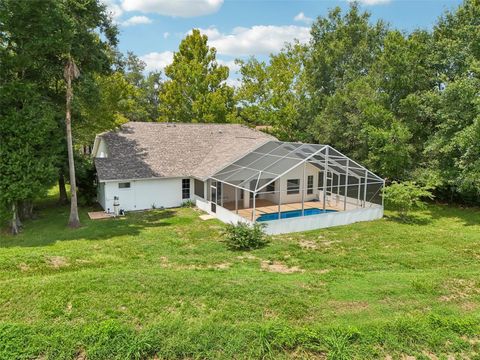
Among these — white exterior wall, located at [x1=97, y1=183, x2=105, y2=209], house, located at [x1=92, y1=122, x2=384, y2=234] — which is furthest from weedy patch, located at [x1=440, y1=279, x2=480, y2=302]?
white exterior wall, located at [x1=97, y1=183, x2=105, y2=209]

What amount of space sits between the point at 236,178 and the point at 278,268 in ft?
23.0

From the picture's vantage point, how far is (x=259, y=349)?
7461 mm

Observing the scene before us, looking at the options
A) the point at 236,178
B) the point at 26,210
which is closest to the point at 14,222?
the point at 26,210

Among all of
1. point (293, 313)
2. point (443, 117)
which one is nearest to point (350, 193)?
point (443, 117)

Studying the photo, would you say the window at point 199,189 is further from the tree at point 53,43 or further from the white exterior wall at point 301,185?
the tree at point 53,43

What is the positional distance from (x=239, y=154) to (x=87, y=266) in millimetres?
11634

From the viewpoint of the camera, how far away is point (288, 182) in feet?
69.2

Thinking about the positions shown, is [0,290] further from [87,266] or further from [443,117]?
[443,117]

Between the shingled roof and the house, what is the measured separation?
59 mm

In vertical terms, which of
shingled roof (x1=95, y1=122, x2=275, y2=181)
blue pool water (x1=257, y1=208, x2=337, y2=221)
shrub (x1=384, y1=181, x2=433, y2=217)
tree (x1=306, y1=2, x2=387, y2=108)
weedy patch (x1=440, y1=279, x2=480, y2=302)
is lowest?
weedy patch (x1=440, y1=279, x2=480, y2=302)

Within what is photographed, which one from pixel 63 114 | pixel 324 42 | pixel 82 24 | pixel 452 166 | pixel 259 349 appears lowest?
pixel 259 349

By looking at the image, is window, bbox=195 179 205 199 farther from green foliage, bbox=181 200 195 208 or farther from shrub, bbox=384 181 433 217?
shrub, bbox=384 181 433 217

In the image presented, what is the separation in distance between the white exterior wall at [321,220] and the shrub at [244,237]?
1.53 metres

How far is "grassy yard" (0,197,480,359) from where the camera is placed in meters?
7.57
